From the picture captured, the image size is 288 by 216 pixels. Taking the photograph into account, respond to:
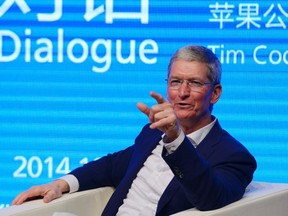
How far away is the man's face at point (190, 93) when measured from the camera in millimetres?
3021

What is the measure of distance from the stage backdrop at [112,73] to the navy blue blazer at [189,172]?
1.01m

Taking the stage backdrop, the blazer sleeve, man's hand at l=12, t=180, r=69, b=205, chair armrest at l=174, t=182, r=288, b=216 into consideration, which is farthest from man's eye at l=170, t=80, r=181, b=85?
the stage backdrop

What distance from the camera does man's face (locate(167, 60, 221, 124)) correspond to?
3.02m

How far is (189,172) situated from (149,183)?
50 cm

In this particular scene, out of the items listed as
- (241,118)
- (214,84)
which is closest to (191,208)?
(214,84)

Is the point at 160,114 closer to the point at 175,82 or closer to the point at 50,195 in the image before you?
the point at 175,82

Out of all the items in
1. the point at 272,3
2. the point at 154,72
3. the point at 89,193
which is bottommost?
the point at 89,193

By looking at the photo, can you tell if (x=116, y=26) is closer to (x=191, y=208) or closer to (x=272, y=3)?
(x=272, y=3)

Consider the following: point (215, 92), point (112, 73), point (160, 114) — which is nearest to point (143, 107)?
point (160, 114)

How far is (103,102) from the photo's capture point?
4426 millimetres

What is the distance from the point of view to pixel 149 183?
10.2ft

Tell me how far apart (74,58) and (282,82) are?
3.68 feet

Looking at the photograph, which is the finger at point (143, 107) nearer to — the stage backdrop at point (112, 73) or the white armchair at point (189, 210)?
the white armchair at point (189, 210)

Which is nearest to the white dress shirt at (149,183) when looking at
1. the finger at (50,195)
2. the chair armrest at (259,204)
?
the finger at (50,195)
